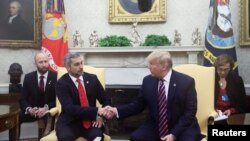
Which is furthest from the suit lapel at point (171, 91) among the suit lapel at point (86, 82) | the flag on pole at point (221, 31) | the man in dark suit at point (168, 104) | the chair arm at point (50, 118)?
the flag on pole at point (221, 31)

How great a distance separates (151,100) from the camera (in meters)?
3.04

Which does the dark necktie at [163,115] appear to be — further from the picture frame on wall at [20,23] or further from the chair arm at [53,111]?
the picture frame on wall at [20,23]

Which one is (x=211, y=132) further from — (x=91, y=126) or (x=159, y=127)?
(x=91, y=126)

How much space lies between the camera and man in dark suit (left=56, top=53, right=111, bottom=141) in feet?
10.4

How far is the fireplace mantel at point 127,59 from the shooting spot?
562cm

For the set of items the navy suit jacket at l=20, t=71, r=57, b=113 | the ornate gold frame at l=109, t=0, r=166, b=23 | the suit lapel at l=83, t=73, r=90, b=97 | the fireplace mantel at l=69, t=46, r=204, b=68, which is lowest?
the navy suit jacket at l=20, t=71, r=57, b=113

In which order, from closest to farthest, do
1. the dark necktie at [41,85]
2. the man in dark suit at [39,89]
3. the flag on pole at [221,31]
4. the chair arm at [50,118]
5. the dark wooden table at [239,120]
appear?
the dark wooden table at [239,120] → the chair arm at [50,118] → the man in dark suit at [39,89] → the dark necktie at [41,85] → the flag on pole at [221,31]

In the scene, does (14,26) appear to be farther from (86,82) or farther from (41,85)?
(86,82)

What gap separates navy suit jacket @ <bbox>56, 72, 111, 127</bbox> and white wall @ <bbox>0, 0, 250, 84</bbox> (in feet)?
9.20

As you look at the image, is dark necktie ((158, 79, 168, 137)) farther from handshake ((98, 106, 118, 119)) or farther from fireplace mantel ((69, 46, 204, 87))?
fireplace mantel ((69, 46, 204, 87))

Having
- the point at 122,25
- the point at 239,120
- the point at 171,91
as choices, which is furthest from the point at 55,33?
the point at 239,120

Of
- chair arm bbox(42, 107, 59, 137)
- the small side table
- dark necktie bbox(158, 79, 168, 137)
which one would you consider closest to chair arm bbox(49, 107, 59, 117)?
chair arm bbox(42, 107, 59, 137)

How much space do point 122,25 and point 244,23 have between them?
202 centimetres

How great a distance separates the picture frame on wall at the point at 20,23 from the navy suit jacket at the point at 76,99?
295cm
